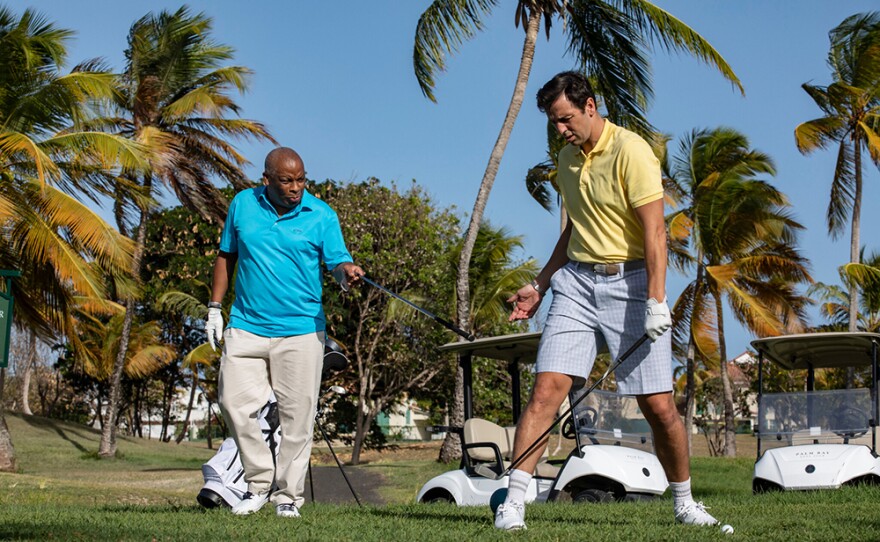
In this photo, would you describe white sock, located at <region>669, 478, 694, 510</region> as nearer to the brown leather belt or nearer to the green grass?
the green grass

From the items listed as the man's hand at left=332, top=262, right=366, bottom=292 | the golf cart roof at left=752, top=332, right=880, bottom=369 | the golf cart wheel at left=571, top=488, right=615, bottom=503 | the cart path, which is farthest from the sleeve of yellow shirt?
the cart path

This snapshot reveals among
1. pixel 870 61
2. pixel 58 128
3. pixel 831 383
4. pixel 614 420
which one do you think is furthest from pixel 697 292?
pixel 614 420

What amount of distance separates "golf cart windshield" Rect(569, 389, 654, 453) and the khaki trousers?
4.08 m

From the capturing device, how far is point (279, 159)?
5914 mm

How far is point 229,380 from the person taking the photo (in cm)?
586

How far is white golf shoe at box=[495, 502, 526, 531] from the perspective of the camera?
4.64 m

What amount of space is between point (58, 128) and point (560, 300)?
16.3 meters

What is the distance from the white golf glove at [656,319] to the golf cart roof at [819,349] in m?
6.66

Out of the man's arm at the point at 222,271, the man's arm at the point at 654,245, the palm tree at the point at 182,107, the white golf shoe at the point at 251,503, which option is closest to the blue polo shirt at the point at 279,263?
the man's arm at the point at 222,271

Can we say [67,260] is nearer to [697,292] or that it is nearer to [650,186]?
[650,186]

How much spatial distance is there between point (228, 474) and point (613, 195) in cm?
326

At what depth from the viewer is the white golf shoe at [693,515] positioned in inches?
193

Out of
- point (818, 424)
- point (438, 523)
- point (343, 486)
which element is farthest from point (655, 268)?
point (343, 486)

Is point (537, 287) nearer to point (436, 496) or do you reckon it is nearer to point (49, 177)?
point (436, 496)
